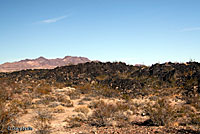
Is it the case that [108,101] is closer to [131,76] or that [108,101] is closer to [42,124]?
[42,124]

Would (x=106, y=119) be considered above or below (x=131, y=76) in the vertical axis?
below

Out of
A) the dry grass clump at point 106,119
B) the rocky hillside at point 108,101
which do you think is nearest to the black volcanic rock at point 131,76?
the rocky hillside at point 108,101

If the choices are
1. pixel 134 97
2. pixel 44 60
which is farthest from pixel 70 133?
pixel 44 60


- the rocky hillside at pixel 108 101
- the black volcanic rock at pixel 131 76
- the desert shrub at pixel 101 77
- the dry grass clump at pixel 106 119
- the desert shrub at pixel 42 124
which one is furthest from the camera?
the desert shrub at pixel 101 77

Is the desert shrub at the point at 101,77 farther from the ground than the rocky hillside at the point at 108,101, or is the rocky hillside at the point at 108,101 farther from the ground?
the desert shrub at the point at 101,77

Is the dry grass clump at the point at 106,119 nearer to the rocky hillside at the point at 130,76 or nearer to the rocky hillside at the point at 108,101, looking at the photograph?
the rocky hillside at the point at 108,101

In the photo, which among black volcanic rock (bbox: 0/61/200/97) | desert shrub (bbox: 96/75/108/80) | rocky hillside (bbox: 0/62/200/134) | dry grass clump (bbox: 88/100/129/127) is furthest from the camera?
desert shrub (bbox: 96/75/108/80)

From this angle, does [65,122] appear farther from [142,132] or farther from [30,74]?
[30,74]

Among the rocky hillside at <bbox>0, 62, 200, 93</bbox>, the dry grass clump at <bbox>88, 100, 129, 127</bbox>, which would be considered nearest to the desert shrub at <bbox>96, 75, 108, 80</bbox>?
the rocky hillside at <bbox>0, 62, 200, 93</bbox>

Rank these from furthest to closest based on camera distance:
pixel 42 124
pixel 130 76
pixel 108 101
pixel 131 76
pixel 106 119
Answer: pixel 130 76, pixel 131 76, pixel 108 101, pixel 106 119, pixel 42 124

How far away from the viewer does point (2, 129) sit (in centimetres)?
728

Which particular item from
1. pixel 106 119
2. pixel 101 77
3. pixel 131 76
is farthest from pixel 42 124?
pixel 101 77

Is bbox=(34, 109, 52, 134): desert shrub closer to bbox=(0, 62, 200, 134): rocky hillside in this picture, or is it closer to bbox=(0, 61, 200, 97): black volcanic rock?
bbox=(0, 62, 200, 134): rocky hillside

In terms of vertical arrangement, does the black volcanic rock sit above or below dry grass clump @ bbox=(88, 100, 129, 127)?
above
